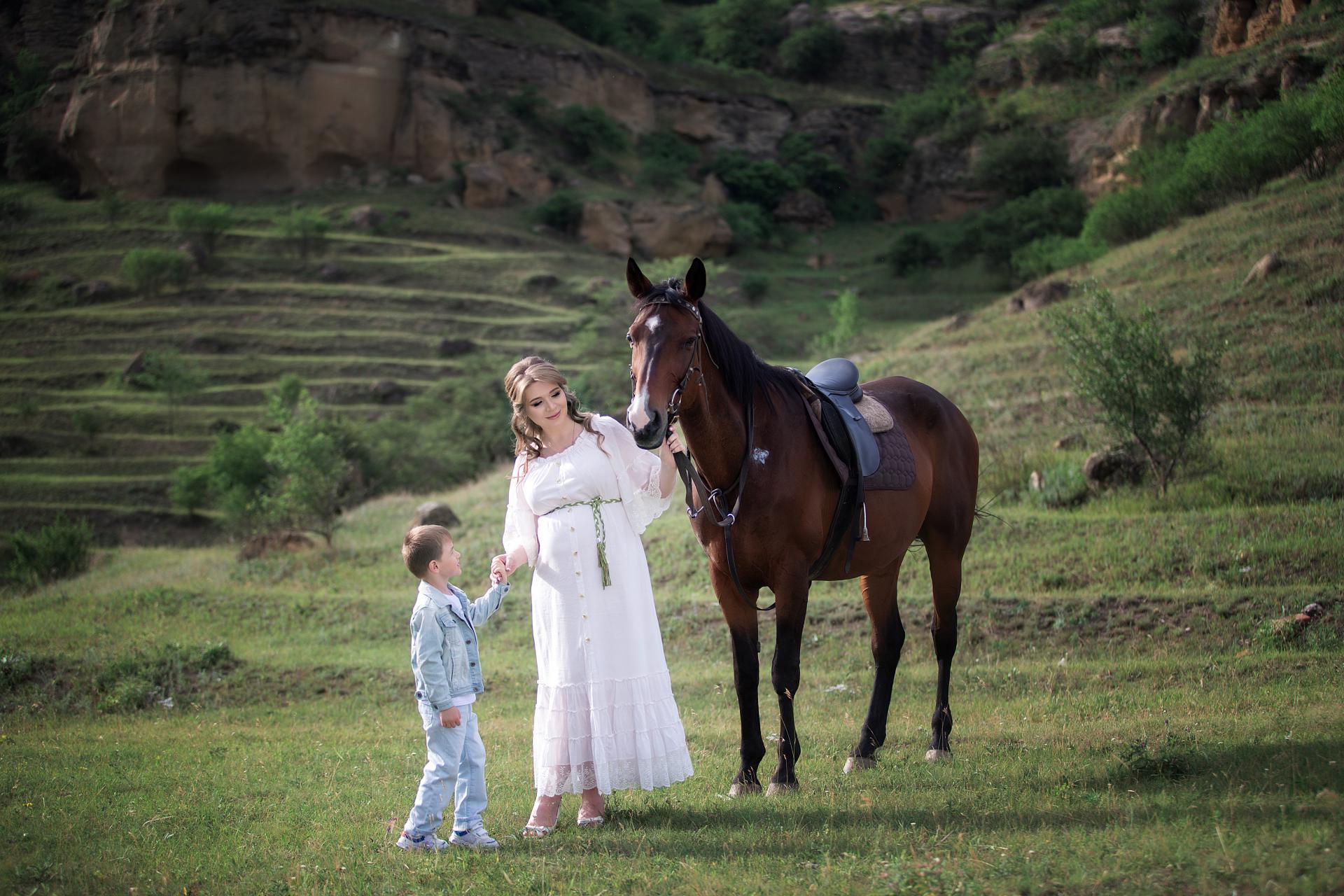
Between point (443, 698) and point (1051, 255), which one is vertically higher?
point (1051, 255)

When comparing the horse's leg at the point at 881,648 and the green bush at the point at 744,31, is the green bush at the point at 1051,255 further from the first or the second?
the green bush at the point at 744,31

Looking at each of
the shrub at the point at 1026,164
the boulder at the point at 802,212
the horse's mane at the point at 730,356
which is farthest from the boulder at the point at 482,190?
the horse's mane at the point at 730,356

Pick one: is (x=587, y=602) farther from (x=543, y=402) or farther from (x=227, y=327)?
(x=227, y=327)

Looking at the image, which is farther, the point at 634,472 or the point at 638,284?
the point at 638,284

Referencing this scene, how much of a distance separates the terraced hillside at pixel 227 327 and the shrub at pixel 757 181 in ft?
62.4

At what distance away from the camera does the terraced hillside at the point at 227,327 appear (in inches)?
1298

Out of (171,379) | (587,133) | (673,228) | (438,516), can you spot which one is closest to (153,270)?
(171,379)

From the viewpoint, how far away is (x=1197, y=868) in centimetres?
349

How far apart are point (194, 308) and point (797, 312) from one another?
2641 centimetres

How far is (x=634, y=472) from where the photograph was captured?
16.1 ft

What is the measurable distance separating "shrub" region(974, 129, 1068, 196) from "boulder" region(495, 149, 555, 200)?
83.0 feet

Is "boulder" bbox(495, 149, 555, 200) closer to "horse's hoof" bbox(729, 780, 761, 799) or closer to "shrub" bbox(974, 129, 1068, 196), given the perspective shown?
"shrub" bbox(974, 129, 1068, 196)

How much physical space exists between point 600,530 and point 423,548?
82 centimetres

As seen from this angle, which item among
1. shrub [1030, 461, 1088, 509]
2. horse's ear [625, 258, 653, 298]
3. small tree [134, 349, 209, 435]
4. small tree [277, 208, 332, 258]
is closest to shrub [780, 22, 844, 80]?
small tree [277, 208, 332, 258]
